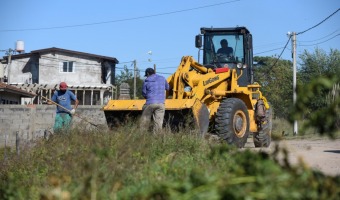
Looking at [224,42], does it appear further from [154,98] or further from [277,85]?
[277,85]

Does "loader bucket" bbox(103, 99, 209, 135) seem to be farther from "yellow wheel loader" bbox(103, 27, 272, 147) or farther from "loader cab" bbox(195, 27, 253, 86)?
"loader cab" bbox(195, 27, 253, 86)

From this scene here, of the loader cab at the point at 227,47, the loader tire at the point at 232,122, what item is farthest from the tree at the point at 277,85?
the loader tire at the point at 232,122

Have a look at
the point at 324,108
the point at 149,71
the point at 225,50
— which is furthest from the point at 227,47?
the point at 324,108

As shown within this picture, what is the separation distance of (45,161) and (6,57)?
44314mm

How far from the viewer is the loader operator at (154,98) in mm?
11531

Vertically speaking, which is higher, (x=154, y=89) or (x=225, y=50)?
(x=225, y=50)

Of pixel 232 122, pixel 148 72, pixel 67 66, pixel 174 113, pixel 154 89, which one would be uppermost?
pixel 67 66

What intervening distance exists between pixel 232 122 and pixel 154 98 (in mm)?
1874

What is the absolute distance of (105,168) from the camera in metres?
5.63

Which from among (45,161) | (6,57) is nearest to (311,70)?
(6,57)

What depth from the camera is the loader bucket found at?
1152 cm

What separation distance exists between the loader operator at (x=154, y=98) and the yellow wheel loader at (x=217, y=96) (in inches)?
10.0

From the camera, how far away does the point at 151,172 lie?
583 centimetres

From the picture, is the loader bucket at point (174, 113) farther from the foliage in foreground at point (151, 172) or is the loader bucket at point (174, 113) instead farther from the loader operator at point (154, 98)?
the foliage in foreground at point (151, 172)
